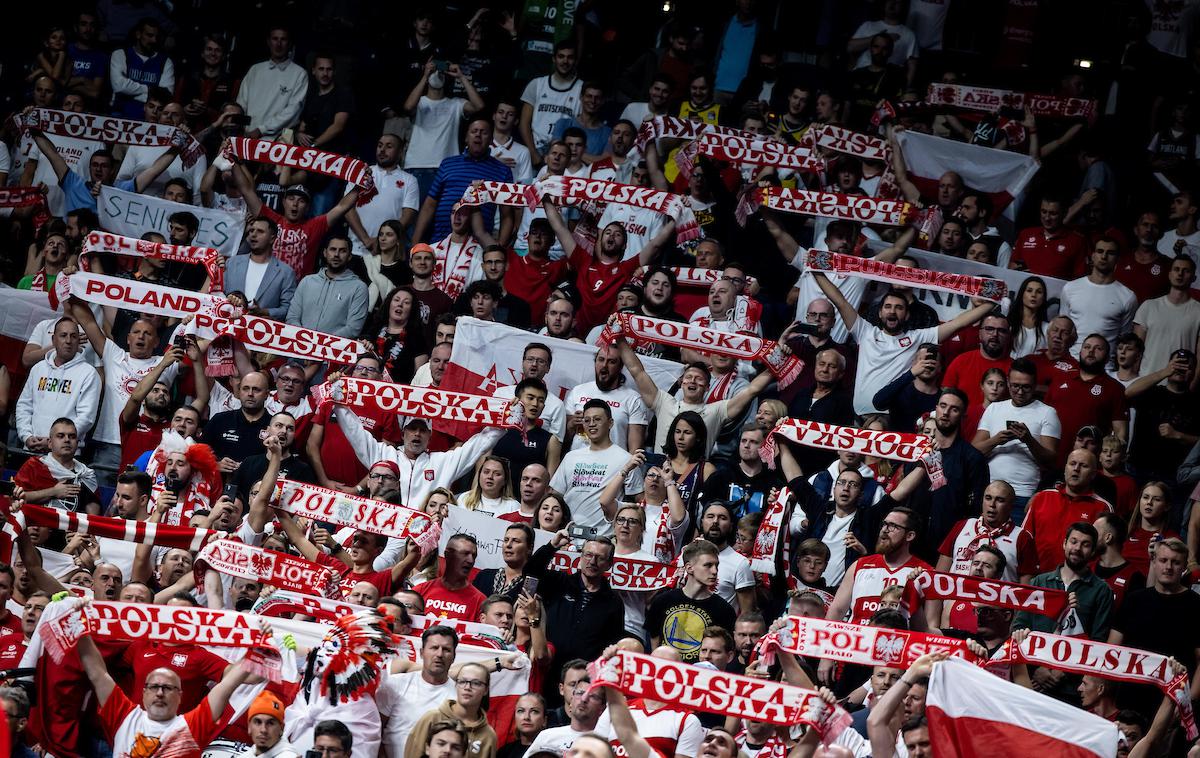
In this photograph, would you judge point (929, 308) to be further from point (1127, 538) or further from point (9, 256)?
point (9, 256)

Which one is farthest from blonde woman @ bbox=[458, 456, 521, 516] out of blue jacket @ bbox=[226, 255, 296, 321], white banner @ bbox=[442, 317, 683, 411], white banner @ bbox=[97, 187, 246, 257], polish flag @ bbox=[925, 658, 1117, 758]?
white banner @ bbox=[97, 187, 246, 257]

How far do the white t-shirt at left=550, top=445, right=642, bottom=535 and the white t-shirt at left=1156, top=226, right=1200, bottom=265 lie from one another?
18.5ft

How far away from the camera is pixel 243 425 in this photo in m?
13.6

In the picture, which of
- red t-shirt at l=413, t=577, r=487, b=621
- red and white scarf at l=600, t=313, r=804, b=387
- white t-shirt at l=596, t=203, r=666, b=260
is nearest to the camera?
red t-shirt at l=413, t=577, r=487, b=621

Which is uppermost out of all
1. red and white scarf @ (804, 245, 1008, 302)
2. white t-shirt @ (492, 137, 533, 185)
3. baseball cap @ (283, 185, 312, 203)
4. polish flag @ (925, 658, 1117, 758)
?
white t-shirt @ (492, 137, 533, 185)

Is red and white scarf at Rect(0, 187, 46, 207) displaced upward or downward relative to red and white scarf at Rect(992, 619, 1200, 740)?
upward

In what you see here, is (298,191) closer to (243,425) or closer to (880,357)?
(243,425)

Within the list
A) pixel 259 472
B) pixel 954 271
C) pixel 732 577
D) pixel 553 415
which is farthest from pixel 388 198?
pixel 732 577

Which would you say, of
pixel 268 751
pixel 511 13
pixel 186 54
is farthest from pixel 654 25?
pixel 268 751

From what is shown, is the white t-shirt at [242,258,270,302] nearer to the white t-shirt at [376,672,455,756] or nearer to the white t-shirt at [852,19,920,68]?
the white t-shirt at [376,672,455,756]

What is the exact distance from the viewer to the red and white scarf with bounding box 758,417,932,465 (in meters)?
12.6

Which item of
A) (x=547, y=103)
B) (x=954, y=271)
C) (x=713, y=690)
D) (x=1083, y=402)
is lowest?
(x=713, y=690)

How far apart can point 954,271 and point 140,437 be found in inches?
273

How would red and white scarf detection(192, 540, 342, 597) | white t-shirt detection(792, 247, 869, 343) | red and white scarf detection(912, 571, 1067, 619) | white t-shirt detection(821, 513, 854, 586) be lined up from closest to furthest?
red and white scarf detection(912, 571, 1067, 619) < red and white scarf detection(192, 540, 342, 597) < white t-shirt detection(821, 513, 854, 586) < white t-shirt detection(792, 247, 869, 343)
